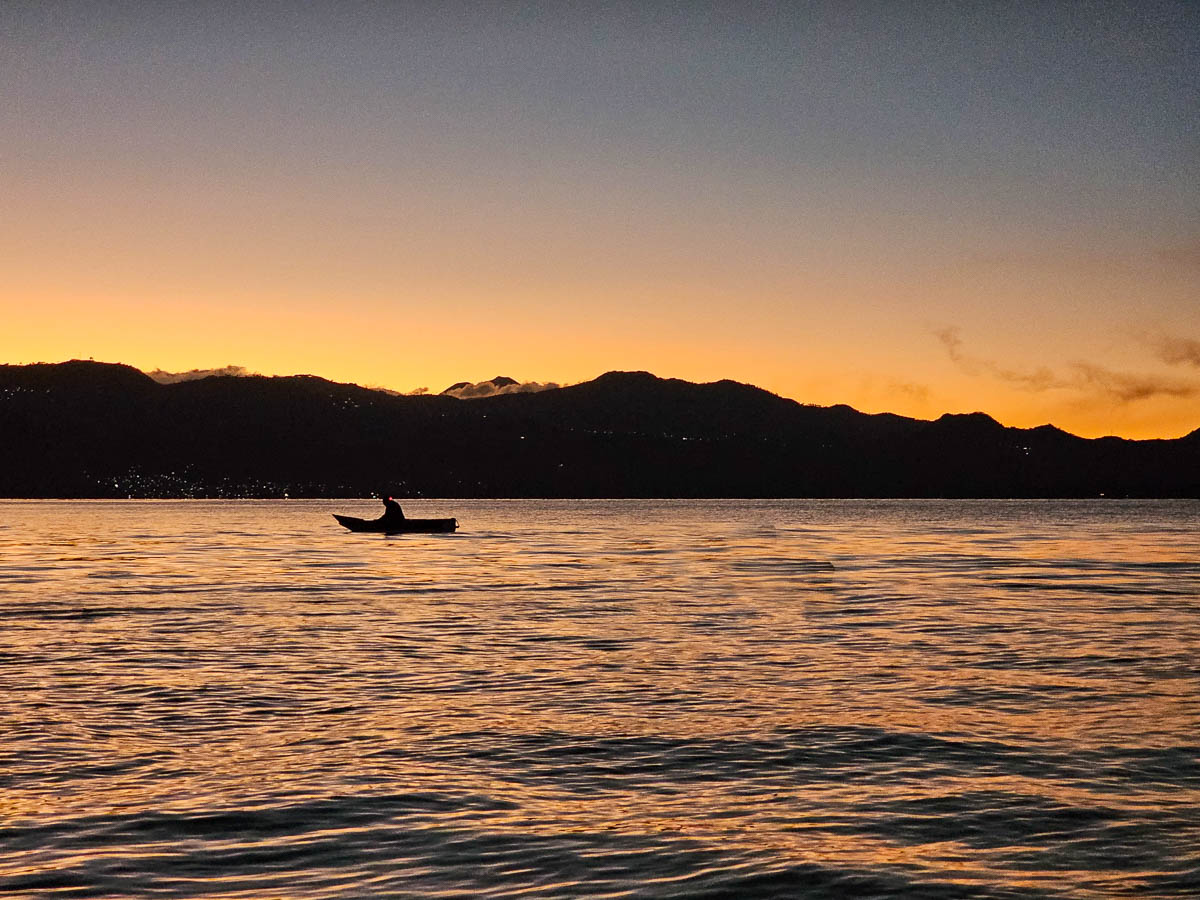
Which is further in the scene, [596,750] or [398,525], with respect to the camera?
[398,525]

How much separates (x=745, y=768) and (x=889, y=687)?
979cm

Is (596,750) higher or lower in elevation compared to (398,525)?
lower

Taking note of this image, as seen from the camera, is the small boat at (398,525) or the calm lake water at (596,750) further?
the small boat at (398,525)

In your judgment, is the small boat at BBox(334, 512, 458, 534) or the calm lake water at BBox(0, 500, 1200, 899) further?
the small boat at BBox(334, 512, 458, 534)

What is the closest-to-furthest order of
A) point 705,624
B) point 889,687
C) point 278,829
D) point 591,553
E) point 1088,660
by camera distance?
point 278,829 → point 889,687 → point 1088,660 → point 705,624 → point 591,553

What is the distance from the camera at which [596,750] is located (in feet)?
68.9

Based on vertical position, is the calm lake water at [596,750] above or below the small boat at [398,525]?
below

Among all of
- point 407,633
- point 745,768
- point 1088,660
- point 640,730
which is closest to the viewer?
point 745,768

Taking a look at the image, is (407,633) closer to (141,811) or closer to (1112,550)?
(141,811)

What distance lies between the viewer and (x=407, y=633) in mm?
39969

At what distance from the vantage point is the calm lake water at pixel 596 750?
14.4 metres

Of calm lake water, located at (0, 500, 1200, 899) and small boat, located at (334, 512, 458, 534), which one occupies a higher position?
small boat, located at (334, 512, 458, 534)

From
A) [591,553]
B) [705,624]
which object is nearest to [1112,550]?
[591,553]

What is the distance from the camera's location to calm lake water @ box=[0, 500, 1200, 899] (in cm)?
1441
